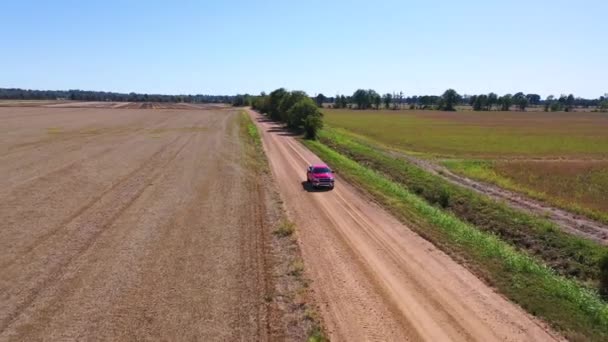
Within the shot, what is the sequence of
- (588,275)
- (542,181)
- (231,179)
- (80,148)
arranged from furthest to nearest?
(80,148), (542,181), (231,179), (588,275)

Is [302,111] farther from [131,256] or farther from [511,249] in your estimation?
[131,256]

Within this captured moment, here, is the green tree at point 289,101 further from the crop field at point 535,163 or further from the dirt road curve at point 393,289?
the dirt road curve at point 393,289

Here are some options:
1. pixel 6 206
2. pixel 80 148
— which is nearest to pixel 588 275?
pixel 6 206

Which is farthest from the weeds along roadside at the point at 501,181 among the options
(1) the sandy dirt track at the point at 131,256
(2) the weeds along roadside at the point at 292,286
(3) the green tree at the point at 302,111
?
(3) the green tree at the point at 302,111

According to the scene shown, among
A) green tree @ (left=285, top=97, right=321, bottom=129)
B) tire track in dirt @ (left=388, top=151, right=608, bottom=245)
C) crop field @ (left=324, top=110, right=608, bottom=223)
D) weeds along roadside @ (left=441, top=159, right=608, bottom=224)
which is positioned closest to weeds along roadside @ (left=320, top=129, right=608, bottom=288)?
tire track in dirt @ (left=388, top=151, right=608, bottom=245)

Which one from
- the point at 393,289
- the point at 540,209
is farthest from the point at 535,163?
the point at 393,289

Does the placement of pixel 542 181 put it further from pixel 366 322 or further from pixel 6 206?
pixel 6 206
